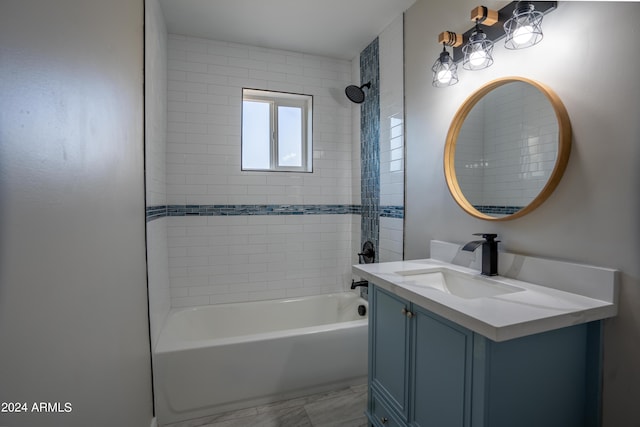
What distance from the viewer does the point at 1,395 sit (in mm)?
542

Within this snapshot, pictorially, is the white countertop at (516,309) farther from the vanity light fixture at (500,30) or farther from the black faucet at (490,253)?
the vanity light fixture at (500,30)

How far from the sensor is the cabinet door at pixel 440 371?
962mm

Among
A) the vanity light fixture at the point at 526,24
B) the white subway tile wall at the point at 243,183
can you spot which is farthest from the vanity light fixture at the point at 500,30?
the white subway tile wall at the point at 243,183

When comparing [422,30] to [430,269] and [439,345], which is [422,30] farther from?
[439,345]

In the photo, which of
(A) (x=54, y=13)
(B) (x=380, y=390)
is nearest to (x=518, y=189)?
(B) (x=380, y=390)

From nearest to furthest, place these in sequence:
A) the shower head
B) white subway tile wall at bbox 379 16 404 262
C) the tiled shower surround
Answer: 1. white subway tile wall at bbox 379 16 404 262
2. the tiled shower surround
3. the shower head

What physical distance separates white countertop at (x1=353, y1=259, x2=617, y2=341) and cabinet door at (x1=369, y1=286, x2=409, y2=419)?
175 mm

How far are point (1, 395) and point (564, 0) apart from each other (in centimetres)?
209

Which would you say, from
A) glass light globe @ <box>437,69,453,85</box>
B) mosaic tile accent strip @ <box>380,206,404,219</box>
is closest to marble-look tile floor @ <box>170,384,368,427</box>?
mosaic tile accent strip @ <box>380,206,404,219</box>

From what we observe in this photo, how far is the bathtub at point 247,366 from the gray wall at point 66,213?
441 mm

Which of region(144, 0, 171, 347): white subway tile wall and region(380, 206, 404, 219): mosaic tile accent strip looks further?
region(380, 206, 404, 219): mosaic tile accent strip

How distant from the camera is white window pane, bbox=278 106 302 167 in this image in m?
2.89

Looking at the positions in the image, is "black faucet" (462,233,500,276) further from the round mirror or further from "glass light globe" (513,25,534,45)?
"glass light globe" (513,25,534,45)

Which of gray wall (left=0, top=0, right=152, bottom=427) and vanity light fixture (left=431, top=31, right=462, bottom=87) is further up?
vanity light fixture (left=431, top=31, right=462, bottom=87)
